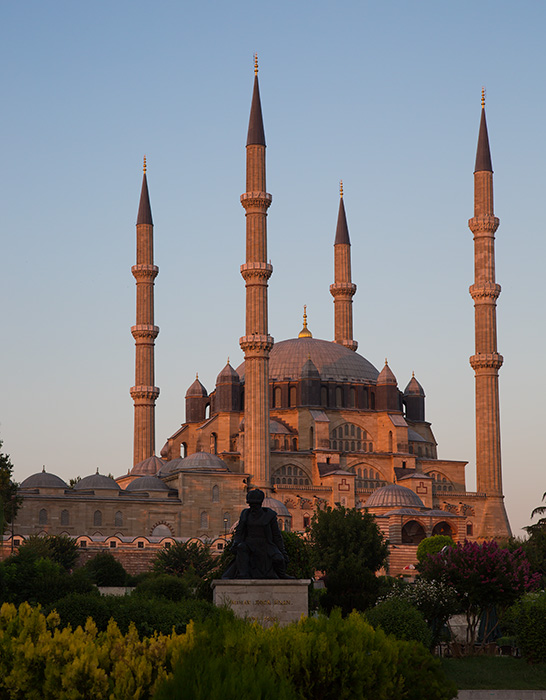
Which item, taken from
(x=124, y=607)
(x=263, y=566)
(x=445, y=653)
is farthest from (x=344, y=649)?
(x=445, y=653)

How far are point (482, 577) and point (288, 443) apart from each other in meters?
39.4

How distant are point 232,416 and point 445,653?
133 feet

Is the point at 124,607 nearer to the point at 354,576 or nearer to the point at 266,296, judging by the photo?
the point at 354,576

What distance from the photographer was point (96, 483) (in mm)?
60156

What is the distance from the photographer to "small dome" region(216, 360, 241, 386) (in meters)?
67.9

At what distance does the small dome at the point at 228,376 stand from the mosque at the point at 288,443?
9 centimetres

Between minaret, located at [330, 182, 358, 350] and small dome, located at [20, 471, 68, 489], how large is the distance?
23.4 metres

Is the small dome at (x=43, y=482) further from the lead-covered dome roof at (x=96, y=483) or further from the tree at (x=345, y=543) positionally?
the tree at (x=345, y=543)

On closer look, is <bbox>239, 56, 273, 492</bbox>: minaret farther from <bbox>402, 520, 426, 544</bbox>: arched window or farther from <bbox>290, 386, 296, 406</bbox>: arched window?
<bbox>290, 386, 296, 406</bbox>: arched window

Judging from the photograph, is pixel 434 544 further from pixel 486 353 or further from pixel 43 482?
pixel 43 482

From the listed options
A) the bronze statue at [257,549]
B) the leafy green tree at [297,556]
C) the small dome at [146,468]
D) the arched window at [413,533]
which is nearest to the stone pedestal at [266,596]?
the bronze statue at [257,549]

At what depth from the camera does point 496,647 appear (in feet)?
94.0

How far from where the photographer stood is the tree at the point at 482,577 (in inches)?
1084

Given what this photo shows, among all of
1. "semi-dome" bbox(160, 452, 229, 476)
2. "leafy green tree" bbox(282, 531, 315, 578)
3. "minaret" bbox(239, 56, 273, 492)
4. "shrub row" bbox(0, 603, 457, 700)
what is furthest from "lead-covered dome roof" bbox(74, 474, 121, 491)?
"shrub row" bbox(0, 603, 457, 700)
